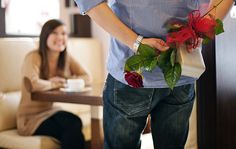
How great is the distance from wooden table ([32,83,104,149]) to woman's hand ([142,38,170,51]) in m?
1.14

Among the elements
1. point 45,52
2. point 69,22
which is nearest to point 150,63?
point 45,52

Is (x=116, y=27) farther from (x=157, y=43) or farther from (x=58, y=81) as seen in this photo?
(x=58, y=81)

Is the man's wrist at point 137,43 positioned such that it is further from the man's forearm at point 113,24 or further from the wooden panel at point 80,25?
the wooden panel at point 80,25

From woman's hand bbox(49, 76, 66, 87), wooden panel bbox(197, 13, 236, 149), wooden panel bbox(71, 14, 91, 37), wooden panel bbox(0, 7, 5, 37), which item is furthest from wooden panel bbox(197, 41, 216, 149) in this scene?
wooden panel bbox(71, 14, 91, 37)

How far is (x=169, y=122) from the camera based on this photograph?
3.33 ft

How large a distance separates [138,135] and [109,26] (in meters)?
0.31

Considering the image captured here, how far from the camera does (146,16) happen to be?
0.93 m

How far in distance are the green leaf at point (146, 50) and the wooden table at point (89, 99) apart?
1.15 m

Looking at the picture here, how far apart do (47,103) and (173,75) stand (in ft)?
5.78

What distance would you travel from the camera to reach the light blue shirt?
0.93 meters

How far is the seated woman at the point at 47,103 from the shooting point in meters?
2.39

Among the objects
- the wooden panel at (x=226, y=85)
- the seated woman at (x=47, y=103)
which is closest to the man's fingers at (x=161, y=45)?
the wooden panel at (x=226, y=85)

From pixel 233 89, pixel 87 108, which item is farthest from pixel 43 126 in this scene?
pixel 233 89

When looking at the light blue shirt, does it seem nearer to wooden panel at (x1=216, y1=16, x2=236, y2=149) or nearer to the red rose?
the red rose
